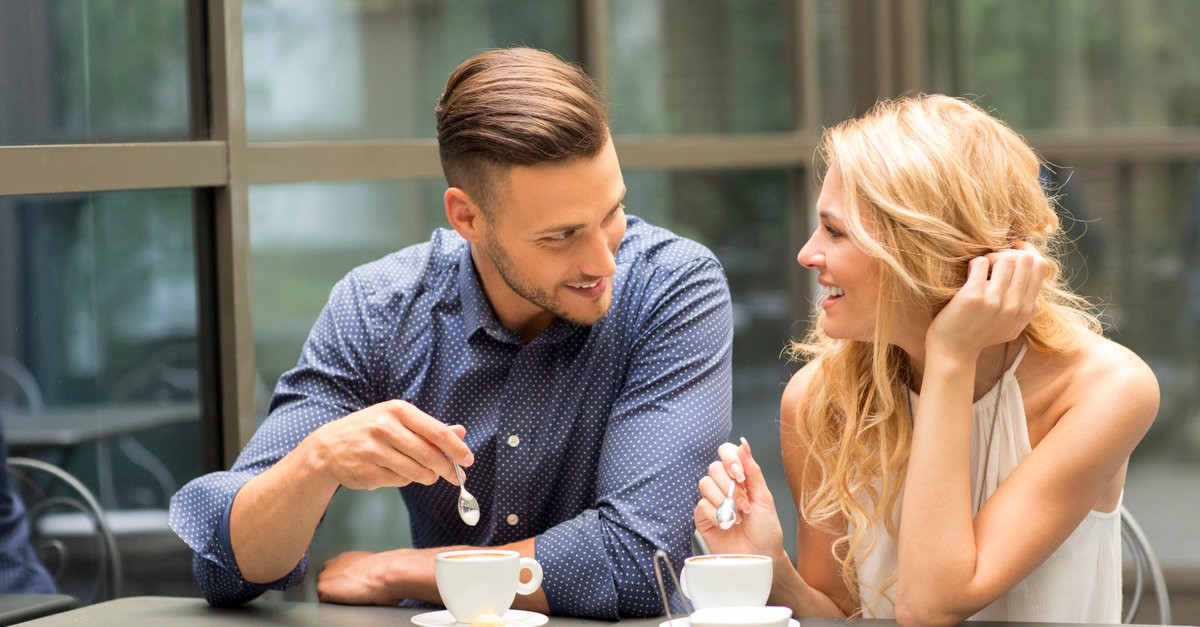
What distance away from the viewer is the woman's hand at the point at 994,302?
1.65m

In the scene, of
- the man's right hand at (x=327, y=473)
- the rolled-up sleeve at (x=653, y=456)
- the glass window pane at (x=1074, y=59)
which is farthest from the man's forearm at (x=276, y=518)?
the glass window pane at (x=1074, y=59)

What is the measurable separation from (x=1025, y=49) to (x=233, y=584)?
3215 mm

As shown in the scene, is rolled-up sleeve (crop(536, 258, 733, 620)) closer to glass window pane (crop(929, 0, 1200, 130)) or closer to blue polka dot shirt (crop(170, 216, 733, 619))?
blue polka dot shirt (crop(170, 216, 733, 619))

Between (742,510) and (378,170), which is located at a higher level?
(378,170)

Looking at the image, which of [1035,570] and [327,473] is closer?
[327,473]

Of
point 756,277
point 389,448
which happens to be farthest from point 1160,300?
point 389,448

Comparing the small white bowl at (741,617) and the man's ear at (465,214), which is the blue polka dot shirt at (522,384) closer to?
the man's ear at (465,214)

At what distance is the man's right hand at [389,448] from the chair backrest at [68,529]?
24.9 inches

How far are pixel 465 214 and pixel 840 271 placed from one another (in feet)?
1.76

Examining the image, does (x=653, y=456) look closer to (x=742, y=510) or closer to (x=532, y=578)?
(x=742, y=510)

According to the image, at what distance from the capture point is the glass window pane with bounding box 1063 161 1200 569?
13.4 ft

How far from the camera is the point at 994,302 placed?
1.64 metres

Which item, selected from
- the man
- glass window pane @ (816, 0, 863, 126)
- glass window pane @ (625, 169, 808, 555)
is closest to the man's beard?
the man

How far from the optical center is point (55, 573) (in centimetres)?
207
